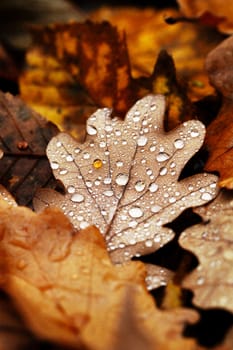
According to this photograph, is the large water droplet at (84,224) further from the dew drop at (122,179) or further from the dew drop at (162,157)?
the dew drop at (162,157)

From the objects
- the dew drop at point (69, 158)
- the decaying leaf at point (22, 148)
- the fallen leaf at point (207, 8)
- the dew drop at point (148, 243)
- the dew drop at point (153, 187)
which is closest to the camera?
Answer: the dew drop at point (148, 243)

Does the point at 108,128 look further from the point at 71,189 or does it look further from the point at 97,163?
the point at 71,189

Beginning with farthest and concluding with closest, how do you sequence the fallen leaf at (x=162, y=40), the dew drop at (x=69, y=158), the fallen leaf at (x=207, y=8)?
the fallen leaf at (x=207, y=8) → the fallen leaf at (x=162, y=40) → the dew drop at (x=69, y=158)

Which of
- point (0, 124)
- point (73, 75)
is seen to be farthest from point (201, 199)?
point (73, 75)

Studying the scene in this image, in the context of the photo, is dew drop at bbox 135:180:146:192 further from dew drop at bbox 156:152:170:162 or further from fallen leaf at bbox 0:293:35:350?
fallen leaf at bbox 0:293:35:350

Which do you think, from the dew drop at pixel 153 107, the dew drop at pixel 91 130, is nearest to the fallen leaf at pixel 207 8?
the dew drop at pixel 153 107

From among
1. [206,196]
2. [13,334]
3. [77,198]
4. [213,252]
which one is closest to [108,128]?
[77,198]
